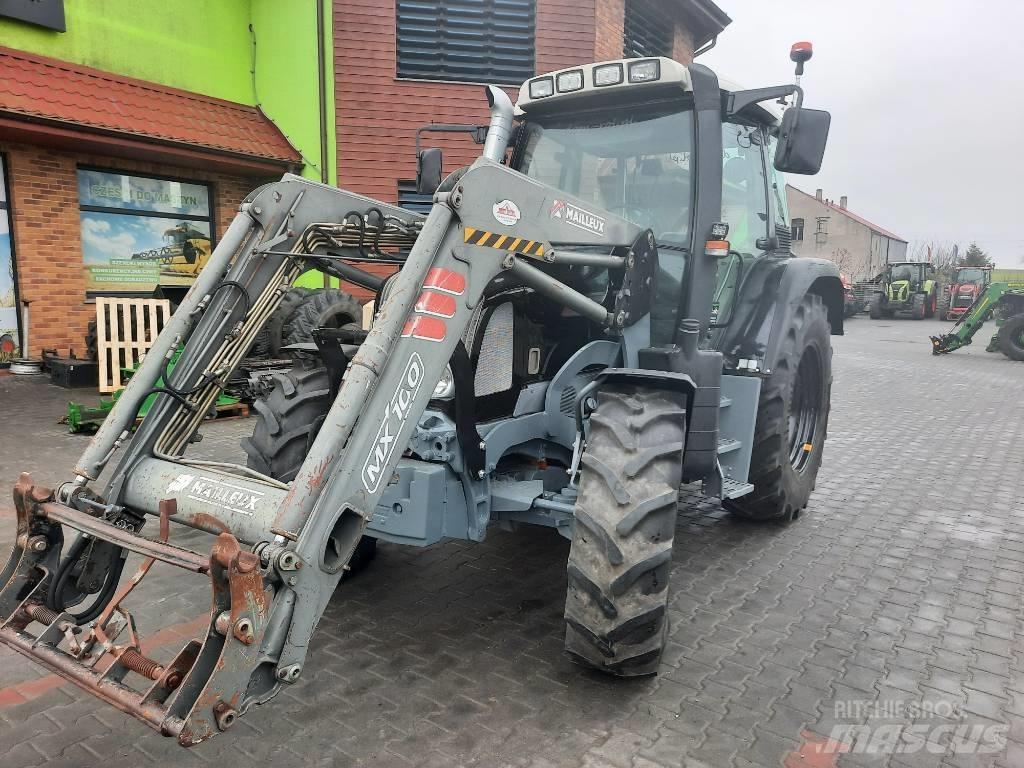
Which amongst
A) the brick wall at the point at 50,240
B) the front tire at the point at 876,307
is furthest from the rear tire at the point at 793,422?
the front tire at the point at 876,307

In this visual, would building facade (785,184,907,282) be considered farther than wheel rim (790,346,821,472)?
Yes

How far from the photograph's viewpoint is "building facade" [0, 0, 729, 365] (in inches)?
389

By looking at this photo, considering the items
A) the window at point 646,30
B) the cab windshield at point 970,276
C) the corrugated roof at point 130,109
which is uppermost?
the window at point 646,30

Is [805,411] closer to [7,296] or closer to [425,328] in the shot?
[425,328]

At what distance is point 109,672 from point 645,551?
1.89 metres

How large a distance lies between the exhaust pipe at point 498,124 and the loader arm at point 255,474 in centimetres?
95


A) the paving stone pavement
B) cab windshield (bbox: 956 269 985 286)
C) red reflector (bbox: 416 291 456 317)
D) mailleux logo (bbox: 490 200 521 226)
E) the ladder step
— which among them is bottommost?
the paving stone pavement

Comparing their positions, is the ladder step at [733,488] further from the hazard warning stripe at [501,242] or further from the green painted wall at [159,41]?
the green painted wall at [159,41]

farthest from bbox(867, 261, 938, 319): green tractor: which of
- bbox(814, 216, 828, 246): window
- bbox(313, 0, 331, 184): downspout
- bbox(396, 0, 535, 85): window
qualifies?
bbox(313, 0, 331, 184): downspout

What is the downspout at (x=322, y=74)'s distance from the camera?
11633 mm

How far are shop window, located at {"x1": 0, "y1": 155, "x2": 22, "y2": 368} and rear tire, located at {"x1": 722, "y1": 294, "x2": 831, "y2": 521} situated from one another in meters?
9.69

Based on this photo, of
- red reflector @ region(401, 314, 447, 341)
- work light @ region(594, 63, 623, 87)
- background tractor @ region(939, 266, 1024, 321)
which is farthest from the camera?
background tractor @ region(939, 266, 1024, 321)

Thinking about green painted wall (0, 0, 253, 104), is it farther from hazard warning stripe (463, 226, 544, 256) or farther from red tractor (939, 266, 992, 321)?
red tractor (939, 266, 992, 321)

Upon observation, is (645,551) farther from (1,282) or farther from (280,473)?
(1,282)
